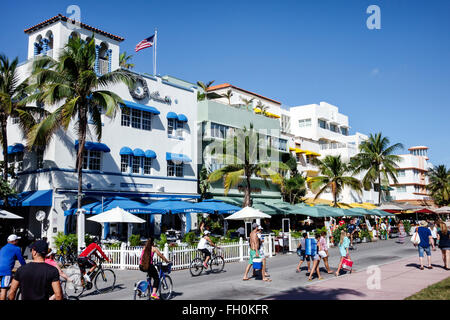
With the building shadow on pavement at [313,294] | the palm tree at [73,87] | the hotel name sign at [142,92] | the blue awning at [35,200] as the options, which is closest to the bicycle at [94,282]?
the building shadow on pavement at [313,294]

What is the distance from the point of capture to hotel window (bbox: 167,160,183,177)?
1188 inches

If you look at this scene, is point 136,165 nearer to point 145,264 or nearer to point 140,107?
point 140,107

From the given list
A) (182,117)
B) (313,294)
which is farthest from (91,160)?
(313,294)

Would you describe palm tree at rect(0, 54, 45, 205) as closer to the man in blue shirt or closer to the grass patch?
the man in blue shirt

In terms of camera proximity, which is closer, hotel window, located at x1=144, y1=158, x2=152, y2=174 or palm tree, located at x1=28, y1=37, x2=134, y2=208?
palm tree, located at x1=28, y1=37, x2=134, y2=208

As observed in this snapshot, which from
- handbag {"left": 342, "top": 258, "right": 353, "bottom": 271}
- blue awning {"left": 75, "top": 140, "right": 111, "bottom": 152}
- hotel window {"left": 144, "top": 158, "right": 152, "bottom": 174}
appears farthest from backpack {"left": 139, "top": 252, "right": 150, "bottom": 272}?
hotel window {"left": 144, "top": 158, "right": 152, "bottom": 174}

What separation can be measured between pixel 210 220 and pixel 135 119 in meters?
9.08

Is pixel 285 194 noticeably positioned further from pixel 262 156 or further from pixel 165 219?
pixel 165 219

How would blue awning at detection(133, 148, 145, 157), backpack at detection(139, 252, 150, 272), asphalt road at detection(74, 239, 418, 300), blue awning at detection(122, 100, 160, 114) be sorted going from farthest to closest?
blue awning at detection(122, 100, 160, 114)
blue awning at detection(133, 148, 145, 157)
asphalt road at detection(74, 239, 418, 300)
backpack at detection(139, 252, 150, 272)

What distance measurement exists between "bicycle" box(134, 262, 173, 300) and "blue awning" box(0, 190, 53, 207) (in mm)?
14417

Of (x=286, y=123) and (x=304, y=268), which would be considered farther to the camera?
(x=286, y=123)

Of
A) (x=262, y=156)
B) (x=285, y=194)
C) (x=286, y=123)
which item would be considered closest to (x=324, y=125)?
(x=286, y=123)

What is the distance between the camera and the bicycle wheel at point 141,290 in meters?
9.91

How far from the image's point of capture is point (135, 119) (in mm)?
28391
